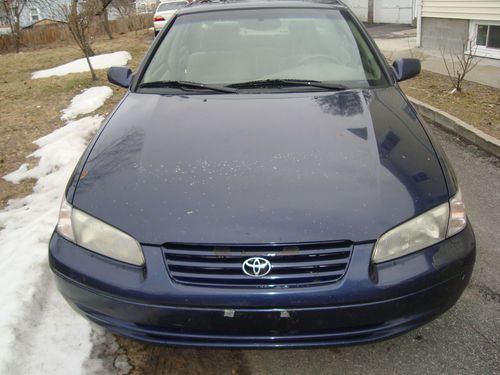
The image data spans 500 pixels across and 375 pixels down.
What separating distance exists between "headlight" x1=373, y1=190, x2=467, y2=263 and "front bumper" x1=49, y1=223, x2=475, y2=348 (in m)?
0.03

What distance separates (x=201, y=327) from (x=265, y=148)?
0.91 metres

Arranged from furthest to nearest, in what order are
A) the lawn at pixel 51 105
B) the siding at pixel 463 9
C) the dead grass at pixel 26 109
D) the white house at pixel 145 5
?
the white house at pixel 145 5
the siding at pixel 463 9
the lawn at pixel 51 105
the dead grass at pixel 26 109

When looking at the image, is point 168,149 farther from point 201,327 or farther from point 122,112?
Result: point 201,327

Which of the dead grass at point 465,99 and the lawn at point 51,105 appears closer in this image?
the lawn at point 51,105

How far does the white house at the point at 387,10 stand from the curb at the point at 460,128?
14407mm

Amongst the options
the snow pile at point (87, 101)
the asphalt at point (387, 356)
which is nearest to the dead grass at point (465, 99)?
the asphalt at point (387, 356)

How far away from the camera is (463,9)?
10086 millimetres

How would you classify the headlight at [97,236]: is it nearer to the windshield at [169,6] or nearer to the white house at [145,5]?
the windshield at [169,6]

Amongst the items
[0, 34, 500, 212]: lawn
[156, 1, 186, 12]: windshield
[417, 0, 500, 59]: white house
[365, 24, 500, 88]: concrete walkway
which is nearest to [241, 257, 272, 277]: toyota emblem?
[0, 34, 500, 212]: lawn

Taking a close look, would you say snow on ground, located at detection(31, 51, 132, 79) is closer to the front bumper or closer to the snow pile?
the snow pile

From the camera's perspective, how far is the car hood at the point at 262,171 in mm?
1969

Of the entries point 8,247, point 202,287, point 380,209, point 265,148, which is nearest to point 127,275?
point 202,287

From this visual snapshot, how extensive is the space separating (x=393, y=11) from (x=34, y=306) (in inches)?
832

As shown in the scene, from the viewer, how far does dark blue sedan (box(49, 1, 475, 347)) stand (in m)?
1.92
